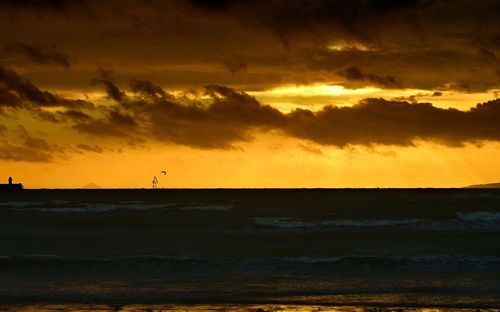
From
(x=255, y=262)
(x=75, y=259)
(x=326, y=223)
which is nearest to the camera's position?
(x=255, y=262)

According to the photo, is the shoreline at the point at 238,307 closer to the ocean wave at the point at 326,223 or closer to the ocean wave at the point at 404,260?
the ocean wave at the point at 404,260

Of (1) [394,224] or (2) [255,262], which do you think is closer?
(2) [255,262]

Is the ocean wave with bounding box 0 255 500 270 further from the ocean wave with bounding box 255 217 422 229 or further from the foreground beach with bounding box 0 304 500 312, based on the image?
the ocean wave with bounding box 255 217 422 229

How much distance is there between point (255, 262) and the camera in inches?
1320

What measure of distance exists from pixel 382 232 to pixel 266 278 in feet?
73.6

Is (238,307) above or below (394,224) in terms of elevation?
below

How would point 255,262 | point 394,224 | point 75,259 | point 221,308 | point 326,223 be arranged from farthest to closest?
point 326,223
point 394,224
point 75,259
point 255,262
point 221,308

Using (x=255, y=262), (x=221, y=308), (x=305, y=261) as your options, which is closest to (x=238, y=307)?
(x=221, y=308)

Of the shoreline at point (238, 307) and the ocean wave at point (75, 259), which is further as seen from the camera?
the ocean wave at point (75, 259)

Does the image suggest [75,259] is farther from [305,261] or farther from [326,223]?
[326,223]

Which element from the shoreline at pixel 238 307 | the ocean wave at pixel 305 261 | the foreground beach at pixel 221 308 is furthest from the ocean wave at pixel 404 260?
the foreground beach at pixel 221 308

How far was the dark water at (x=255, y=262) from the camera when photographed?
24219mm

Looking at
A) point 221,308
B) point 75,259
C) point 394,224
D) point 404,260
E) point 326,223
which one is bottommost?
point 221,308

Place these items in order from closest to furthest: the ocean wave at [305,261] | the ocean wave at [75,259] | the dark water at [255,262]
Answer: the dark water at [255,262]
the ocean wave at [305,261]
the ocean wave at [75,259]
